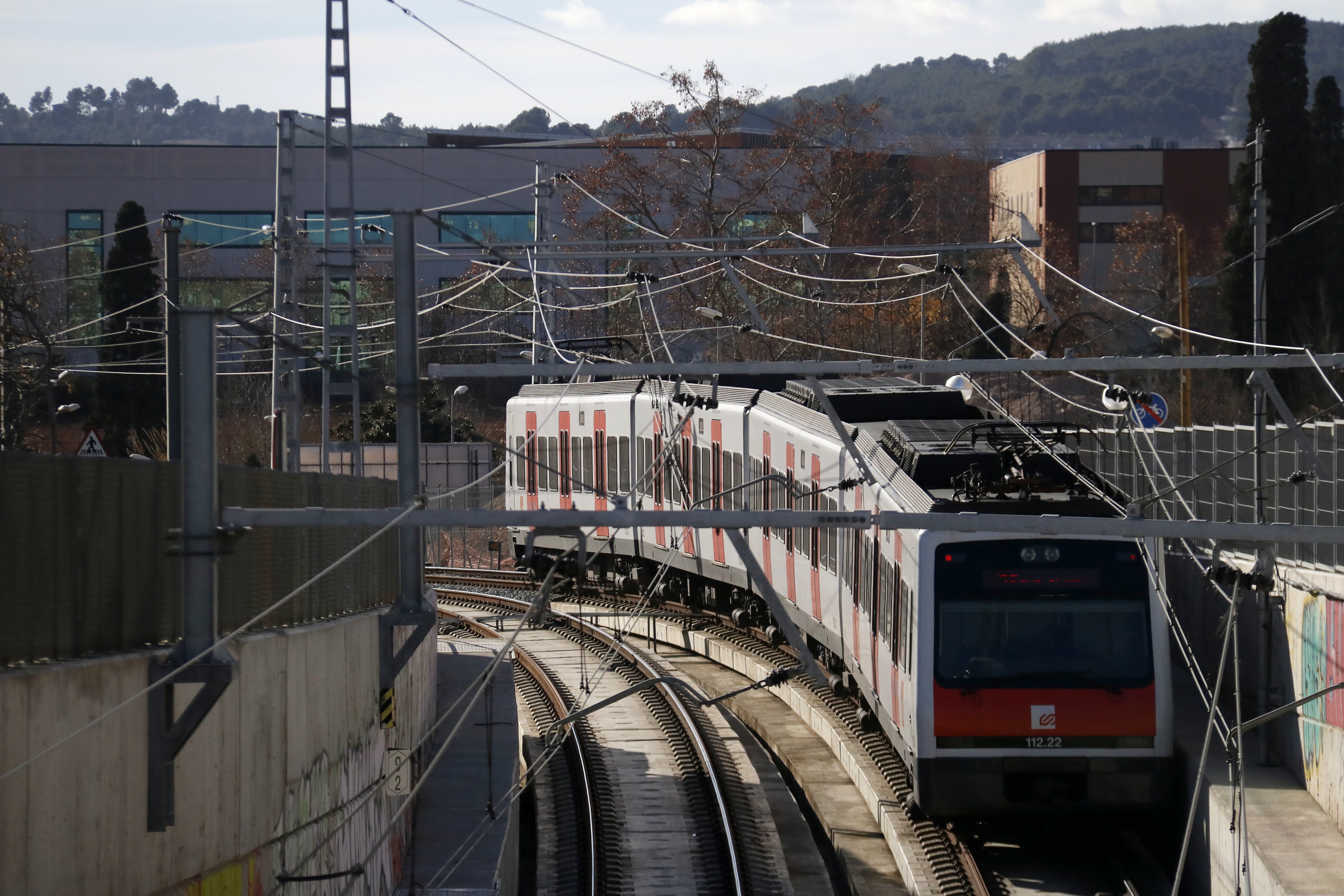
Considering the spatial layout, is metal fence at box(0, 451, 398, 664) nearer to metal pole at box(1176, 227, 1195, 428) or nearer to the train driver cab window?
the train driver cab window

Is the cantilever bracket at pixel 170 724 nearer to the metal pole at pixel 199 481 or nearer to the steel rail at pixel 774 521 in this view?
the metal pole at pixel 199 481

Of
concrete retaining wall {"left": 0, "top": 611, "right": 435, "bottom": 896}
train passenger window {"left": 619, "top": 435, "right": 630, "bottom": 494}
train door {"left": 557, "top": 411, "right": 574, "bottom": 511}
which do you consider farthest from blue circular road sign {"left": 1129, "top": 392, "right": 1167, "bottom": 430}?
train door {"left": 557, "top": 411, "right": 574, "bottom": 511}

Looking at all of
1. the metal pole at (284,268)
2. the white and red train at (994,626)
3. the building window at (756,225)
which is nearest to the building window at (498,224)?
the building window at (756,225)

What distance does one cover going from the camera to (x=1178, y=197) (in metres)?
69.8

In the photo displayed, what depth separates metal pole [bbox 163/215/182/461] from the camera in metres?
14.3

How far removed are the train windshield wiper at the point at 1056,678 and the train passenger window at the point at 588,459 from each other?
15988 millimetres

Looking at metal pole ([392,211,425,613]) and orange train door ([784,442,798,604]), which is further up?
metal pole ([392,211,425,613])

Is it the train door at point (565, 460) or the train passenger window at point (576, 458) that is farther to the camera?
the train door at point (565, 460)

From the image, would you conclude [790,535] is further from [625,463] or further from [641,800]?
[625,463]

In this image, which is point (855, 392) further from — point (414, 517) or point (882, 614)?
point (414, 517)

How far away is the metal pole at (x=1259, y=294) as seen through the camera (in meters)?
14.0

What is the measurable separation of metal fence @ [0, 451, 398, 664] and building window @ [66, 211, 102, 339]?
39.4 m

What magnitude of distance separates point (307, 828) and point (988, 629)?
225 inches

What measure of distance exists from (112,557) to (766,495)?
1321 cm
